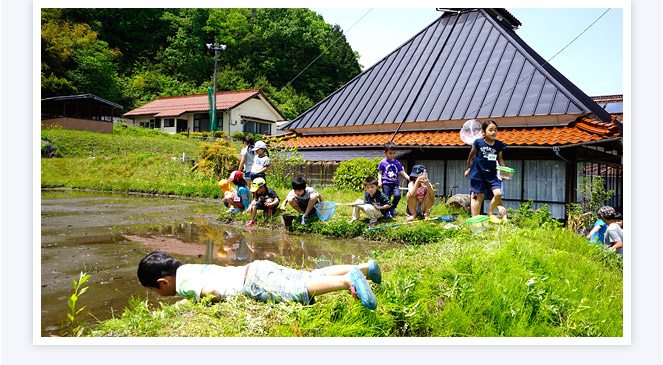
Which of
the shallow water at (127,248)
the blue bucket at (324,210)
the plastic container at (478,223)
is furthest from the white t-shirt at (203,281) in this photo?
the blue bucket at (324,210)

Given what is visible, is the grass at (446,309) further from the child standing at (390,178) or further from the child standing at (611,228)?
the child standing at (390,178)

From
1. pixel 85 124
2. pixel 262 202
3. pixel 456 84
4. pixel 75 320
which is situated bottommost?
pixel 75 320

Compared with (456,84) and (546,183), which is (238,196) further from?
(546,183)

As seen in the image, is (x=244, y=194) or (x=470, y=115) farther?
(x=470, y=115)

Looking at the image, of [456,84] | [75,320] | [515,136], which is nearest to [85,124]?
[456,84]

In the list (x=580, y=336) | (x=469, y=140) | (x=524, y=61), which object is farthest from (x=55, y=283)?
(x=524, y=61)

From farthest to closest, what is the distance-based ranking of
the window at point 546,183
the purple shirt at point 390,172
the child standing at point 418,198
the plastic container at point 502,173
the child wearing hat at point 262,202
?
the window at point 546,183 < the child wearing hat at point 262,202 < the purple shirt at point 390,172 < the child standing at point 418,198 < the plastic container at point 502,173

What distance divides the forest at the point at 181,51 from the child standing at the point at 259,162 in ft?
8.08

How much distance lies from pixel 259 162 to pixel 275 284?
5334 mm

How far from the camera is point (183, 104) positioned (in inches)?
1003

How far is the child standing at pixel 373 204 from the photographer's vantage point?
651 centimetres
